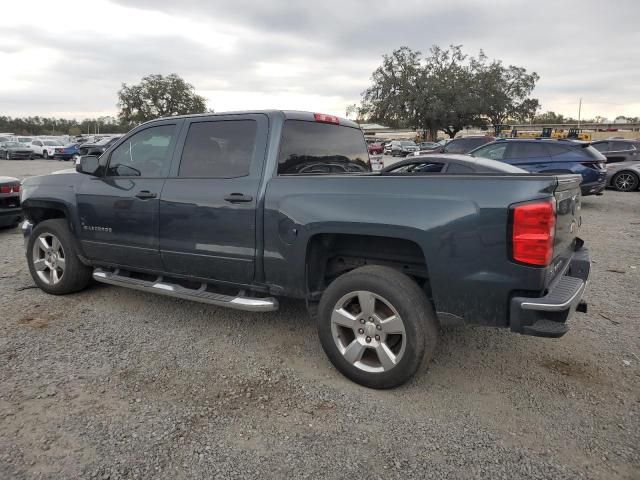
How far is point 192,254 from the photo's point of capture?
396 cm

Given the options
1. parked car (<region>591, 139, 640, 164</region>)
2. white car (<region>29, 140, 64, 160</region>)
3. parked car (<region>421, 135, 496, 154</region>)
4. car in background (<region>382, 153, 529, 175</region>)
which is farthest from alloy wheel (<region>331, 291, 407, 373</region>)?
white car (<region>29, 140, 64, 160</region>)

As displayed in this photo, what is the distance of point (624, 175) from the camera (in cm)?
1539

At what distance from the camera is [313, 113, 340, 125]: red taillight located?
418 cm

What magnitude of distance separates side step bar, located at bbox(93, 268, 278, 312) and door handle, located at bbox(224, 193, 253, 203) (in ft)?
2.50

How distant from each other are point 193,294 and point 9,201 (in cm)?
590

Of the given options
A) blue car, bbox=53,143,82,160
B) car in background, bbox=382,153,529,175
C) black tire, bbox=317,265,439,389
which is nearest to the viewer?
black tire, bbox=317,265,439,389

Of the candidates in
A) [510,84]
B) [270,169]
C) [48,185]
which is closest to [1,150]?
[48,185]

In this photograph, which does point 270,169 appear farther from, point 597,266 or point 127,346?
point 597,266

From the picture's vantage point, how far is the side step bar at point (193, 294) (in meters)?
3.63

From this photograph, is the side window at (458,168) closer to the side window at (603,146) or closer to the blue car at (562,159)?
the blue car at (562,159)

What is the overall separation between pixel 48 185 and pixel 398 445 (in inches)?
170

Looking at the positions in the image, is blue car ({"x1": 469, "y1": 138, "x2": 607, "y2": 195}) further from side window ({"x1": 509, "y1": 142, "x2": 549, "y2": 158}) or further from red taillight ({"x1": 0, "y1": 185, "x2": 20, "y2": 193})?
red taillight ({"x1": 0, "y1": 185, "x2": 20, "y2": 193})

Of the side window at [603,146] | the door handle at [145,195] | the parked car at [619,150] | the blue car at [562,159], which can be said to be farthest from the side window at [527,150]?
the door handle at [145,195]

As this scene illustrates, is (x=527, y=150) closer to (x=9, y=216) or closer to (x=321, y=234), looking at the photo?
(x=321, y=234)
